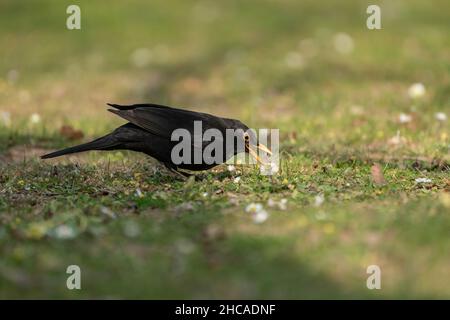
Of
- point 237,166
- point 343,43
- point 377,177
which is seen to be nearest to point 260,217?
point 377,177

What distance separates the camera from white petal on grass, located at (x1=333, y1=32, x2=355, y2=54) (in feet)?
46.0

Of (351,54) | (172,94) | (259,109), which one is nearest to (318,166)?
(259,109)

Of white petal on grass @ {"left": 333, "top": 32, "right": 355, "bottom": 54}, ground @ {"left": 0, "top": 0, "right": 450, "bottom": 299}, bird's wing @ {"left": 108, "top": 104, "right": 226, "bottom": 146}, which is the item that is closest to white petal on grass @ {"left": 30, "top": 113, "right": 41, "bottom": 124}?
ground @ {"left": 0, "top": 0, "right": 450, "bottom": 299}

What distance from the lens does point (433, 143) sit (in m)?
8.27

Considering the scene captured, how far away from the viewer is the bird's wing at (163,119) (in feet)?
22.4

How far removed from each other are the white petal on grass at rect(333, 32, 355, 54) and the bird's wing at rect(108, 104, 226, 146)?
740 centimetres

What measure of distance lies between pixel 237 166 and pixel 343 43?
788cm

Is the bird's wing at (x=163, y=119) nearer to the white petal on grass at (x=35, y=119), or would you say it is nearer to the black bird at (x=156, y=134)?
the black bird at (x=156, y=134)

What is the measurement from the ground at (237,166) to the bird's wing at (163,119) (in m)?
0.46

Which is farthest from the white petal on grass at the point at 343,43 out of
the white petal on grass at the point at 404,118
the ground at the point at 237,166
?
the white petal on grass at the point at 404,118

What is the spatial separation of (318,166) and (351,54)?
6.90 meters

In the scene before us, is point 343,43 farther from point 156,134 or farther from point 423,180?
point 156,134

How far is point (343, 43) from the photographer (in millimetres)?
14461
